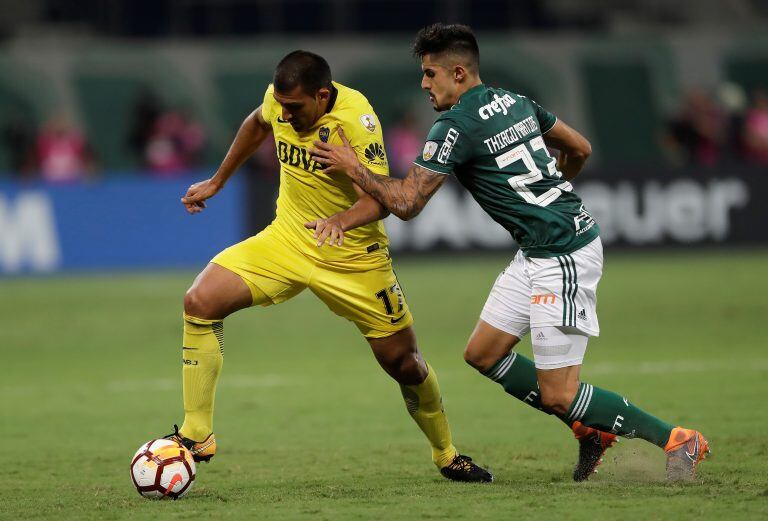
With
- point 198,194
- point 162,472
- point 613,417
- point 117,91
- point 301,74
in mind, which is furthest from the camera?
point 117,91

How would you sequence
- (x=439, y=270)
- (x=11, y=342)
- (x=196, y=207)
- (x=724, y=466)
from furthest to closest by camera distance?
(x=439, y=270)
(x=11, y=342)
(x=196, y=207)
(x=724, y=466)

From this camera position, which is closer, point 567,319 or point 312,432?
point 567,319

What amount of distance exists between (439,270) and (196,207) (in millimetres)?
11710

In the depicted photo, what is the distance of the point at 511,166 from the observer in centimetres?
636

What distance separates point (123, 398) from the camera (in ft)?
31.9

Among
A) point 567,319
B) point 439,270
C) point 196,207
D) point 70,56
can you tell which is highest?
point 70,56

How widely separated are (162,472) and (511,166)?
2296mm

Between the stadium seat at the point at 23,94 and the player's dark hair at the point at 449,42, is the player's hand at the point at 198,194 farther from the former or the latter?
the stadium seat at the point at 23,94

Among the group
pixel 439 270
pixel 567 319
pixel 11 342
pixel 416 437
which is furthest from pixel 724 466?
pixel 439 270

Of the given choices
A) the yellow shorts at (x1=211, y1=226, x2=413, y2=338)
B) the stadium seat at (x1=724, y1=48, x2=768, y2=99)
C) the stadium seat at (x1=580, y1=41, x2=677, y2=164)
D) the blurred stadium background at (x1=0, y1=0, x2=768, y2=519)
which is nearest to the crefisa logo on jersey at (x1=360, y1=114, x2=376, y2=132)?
the yellow shorts at (x1=211, y1=226, x2=413, y2=338)

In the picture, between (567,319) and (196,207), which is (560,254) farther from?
(196,207)

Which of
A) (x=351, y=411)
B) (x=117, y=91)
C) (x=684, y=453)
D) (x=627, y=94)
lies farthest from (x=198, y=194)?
(x=627, y=94)

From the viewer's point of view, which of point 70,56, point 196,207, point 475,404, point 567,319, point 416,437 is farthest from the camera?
point 70,56

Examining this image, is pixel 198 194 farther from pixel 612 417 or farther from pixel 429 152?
pixel 612 417
